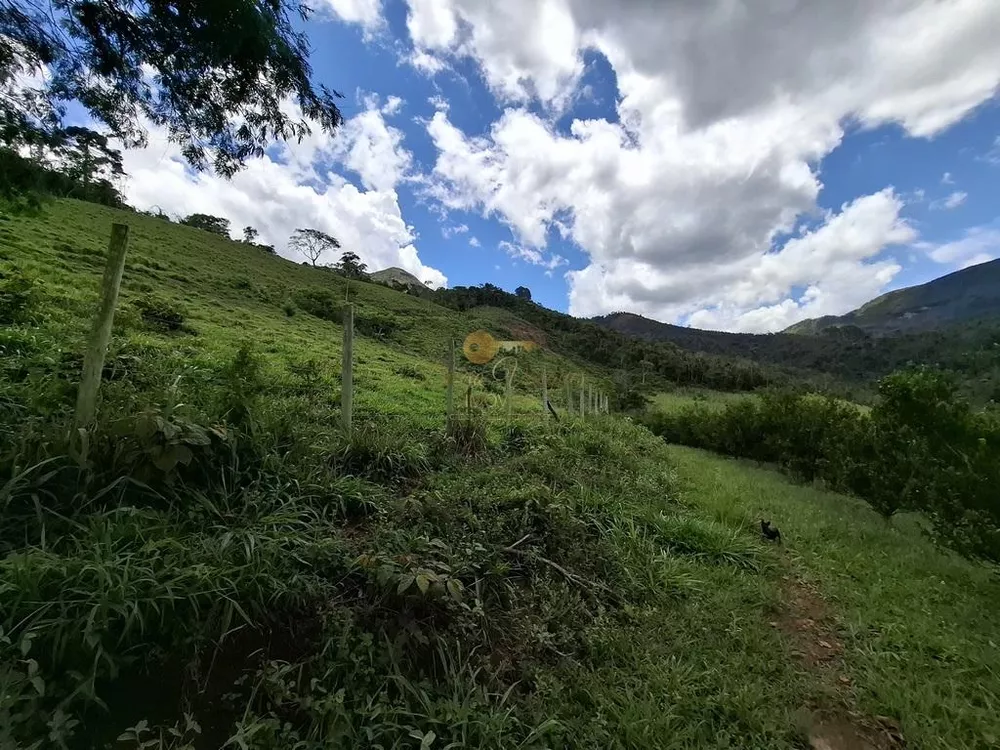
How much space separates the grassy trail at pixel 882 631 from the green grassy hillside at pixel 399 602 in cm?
2

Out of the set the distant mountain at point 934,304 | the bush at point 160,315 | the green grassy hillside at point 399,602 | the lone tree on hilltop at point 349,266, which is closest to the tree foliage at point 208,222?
the lone tree on hilltop at point 349,266

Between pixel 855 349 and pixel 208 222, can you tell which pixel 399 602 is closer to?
pixel 208 222

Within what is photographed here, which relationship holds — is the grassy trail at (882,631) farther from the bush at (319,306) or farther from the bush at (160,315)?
the bush at (319,306)

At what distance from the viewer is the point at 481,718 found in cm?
223

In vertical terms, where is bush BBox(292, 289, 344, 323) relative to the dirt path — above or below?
above

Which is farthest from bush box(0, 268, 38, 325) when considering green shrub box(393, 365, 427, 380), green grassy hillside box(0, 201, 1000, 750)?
green shrub box(393, 365, 427, 380)

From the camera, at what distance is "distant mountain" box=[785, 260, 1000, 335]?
119 metres

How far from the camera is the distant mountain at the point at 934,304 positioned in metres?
119

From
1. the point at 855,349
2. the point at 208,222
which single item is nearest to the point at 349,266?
the point at 208,222

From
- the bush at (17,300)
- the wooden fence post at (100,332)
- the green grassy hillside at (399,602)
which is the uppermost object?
the bush at (17,300)

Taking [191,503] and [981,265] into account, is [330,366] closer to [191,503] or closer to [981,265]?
[191,503]

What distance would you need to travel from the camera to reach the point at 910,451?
6.42m

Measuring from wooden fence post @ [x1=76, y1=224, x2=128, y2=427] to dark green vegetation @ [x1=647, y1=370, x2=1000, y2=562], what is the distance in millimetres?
7449

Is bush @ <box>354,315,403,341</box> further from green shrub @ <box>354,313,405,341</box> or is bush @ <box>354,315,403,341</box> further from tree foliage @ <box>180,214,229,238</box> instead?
tree foliage @ <box>180,214,229,238</box>
